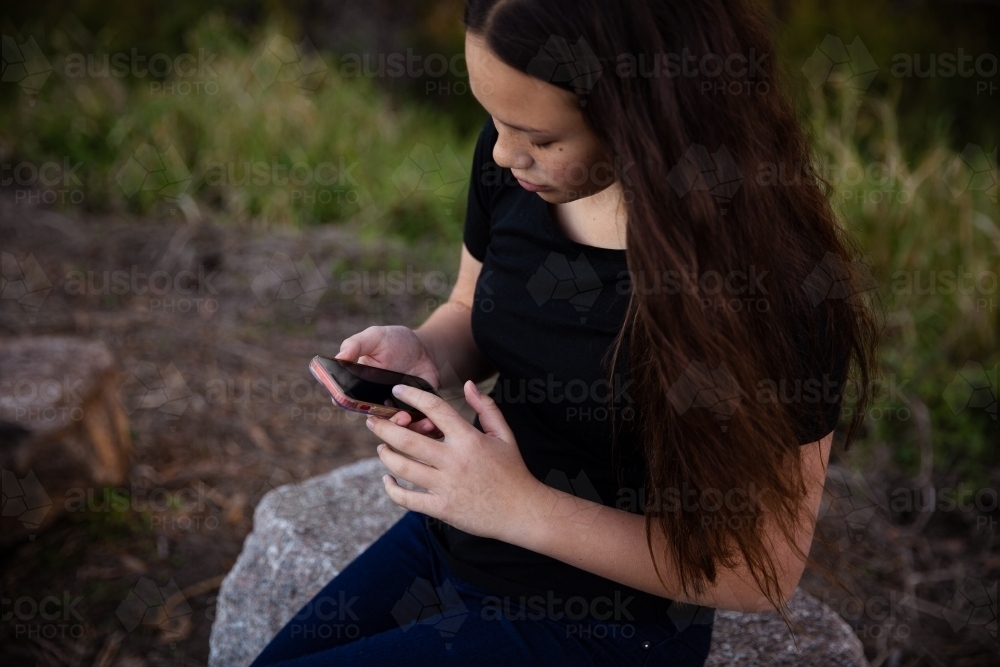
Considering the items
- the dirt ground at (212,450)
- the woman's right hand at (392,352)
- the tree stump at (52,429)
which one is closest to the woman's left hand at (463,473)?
the woman's right hand at (392,352)

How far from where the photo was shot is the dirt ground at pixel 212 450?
2.26 m

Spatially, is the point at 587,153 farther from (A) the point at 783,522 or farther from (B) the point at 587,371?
(A) the point at 783,522

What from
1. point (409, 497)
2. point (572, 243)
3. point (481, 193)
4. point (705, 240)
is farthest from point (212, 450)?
point (705, 240)

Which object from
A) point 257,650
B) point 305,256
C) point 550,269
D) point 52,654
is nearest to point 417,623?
point 550,269

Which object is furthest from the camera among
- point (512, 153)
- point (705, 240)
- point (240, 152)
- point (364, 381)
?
point (240, 152)

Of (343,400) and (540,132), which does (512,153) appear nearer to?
(540,132)

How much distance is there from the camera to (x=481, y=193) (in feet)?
4.97

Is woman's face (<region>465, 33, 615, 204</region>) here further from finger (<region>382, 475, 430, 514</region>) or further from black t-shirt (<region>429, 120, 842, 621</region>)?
finger (<region>382, 475, 430, 514</region>)

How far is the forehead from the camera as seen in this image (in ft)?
3.42

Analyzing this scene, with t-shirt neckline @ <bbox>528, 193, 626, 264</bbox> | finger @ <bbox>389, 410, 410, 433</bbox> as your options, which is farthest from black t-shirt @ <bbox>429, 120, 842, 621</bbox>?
finger @ <bbox>389, 410, 410, 433</bbox>

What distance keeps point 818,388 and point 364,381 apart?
663 mm

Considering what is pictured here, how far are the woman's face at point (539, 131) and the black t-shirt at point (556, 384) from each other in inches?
5.8

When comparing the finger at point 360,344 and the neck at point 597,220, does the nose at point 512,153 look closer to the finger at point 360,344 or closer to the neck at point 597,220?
the neck at point 597,220

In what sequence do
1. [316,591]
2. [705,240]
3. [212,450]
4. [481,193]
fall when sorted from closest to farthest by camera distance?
[705,240], [481,193], [316,591], [212,450]
